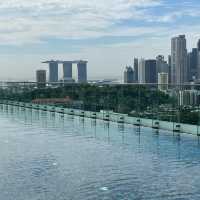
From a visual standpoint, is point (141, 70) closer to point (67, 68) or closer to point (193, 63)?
point (193, 63)

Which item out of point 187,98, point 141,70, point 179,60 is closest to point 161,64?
point 179,60

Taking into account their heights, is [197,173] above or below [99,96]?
below

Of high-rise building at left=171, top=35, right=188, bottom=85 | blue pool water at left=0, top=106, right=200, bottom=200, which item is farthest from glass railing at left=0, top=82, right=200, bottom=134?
high-rise building at left=171, top=35, right=188, bottom=85

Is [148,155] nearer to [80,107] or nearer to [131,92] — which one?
[131,92]

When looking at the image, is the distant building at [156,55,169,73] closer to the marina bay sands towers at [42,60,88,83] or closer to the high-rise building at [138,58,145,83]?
the high-rise building at [138,58,145,83]

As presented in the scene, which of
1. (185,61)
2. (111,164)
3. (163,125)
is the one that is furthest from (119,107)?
(185,61)

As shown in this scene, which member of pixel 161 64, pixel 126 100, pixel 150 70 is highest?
pixel 161 64

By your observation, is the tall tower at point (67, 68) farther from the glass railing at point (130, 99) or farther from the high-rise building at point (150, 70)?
the glass railing at point (130, 99)
